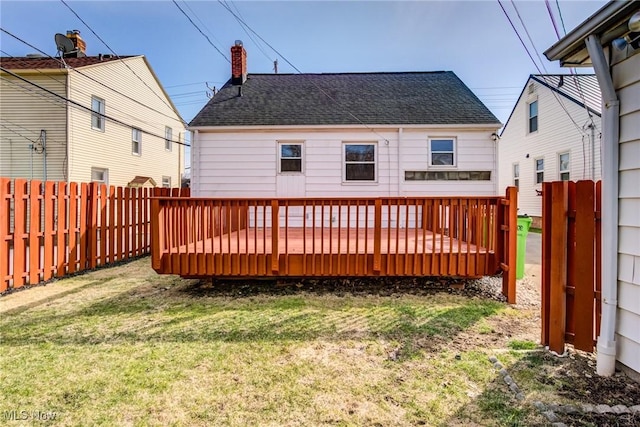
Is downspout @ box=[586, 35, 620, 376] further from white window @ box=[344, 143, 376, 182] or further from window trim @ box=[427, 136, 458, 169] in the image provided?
white window @ box=[344, 143, 376, 182]

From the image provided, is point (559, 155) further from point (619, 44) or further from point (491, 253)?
point (619, 44)

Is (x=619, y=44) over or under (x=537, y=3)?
under

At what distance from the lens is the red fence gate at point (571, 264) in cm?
253

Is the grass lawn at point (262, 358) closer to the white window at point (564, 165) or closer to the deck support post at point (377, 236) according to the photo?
the deck support post at point (377, 236)

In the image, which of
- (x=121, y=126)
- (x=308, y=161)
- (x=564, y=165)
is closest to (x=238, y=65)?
(x=308, y=161)

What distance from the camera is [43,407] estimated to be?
2002 millimetres

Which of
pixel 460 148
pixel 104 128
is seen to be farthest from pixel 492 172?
pixel 104 128

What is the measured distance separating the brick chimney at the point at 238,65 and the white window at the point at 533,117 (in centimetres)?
1277

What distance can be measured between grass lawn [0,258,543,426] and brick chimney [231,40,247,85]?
7536mm

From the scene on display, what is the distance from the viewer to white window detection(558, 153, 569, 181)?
1228cm

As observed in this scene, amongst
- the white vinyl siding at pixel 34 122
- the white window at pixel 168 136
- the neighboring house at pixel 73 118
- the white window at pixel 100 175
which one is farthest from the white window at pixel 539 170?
the white vinyl siding at pixel 34 122

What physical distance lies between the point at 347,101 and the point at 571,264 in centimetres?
739

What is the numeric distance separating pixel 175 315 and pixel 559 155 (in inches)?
585

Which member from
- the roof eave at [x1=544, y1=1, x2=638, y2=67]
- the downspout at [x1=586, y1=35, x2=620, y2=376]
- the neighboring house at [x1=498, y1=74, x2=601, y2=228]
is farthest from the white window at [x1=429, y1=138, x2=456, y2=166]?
the downspout at [x1=586, y1=35, x2=620, y2=376]
